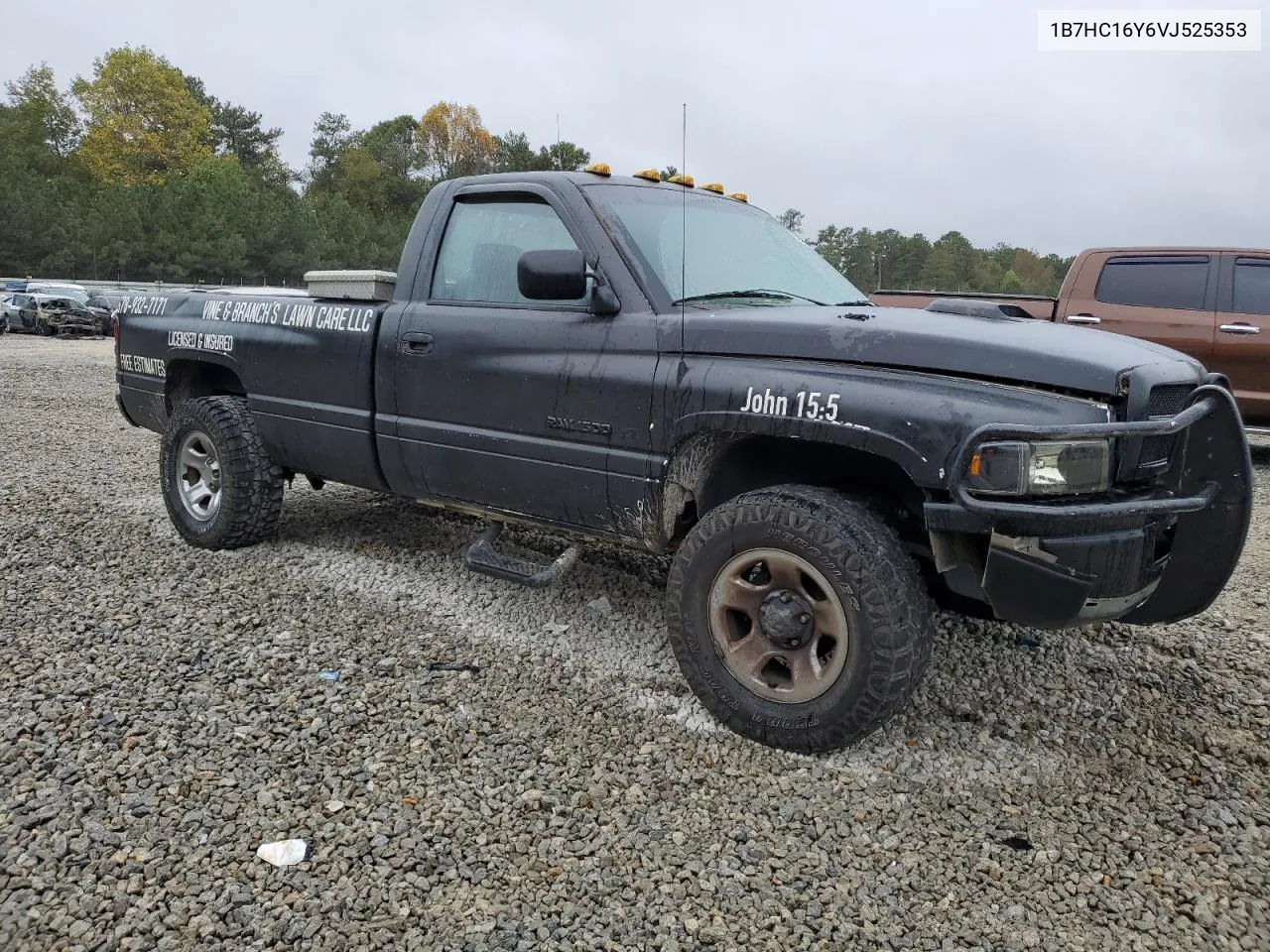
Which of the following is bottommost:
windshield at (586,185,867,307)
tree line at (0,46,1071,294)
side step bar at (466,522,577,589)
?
side step bar at (466,522,577,589)

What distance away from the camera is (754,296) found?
355 centimetres

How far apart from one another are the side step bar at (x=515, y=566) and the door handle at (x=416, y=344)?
0.83m

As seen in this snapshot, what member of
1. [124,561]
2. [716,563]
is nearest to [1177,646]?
[716,563]

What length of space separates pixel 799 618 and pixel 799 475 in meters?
0.58

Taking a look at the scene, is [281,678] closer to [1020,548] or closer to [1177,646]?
[1020,548]

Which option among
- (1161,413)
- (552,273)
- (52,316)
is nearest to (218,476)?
(552,273)

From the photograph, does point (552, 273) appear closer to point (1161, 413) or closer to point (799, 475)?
point (799, 475)

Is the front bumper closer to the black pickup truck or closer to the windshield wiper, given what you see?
the black pickup truck

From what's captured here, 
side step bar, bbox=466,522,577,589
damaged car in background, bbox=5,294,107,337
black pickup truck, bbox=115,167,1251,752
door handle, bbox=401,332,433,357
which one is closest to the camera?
black pickup truck, bbox=115,167,1251,752

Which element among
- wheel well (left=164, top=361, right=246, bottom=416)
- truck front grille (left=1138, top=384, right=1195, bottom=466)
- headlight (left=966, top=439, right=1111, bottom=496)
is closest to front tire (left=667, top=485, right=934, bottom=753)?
headlight (left=966, top=439, right=1111, bottom=496)

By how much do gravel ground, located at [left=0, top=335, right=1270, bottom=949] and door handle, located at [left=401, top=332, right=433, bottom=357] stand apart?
1.15 m

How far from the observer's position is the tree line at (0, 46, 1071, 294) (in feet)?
144

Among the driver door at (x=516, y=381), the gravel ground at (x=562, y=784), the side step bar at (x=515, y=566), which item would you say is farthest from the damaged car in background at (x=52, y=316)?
the side step bar at (x=515, y=566)

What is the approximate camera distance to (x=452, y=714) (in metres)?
3.20
